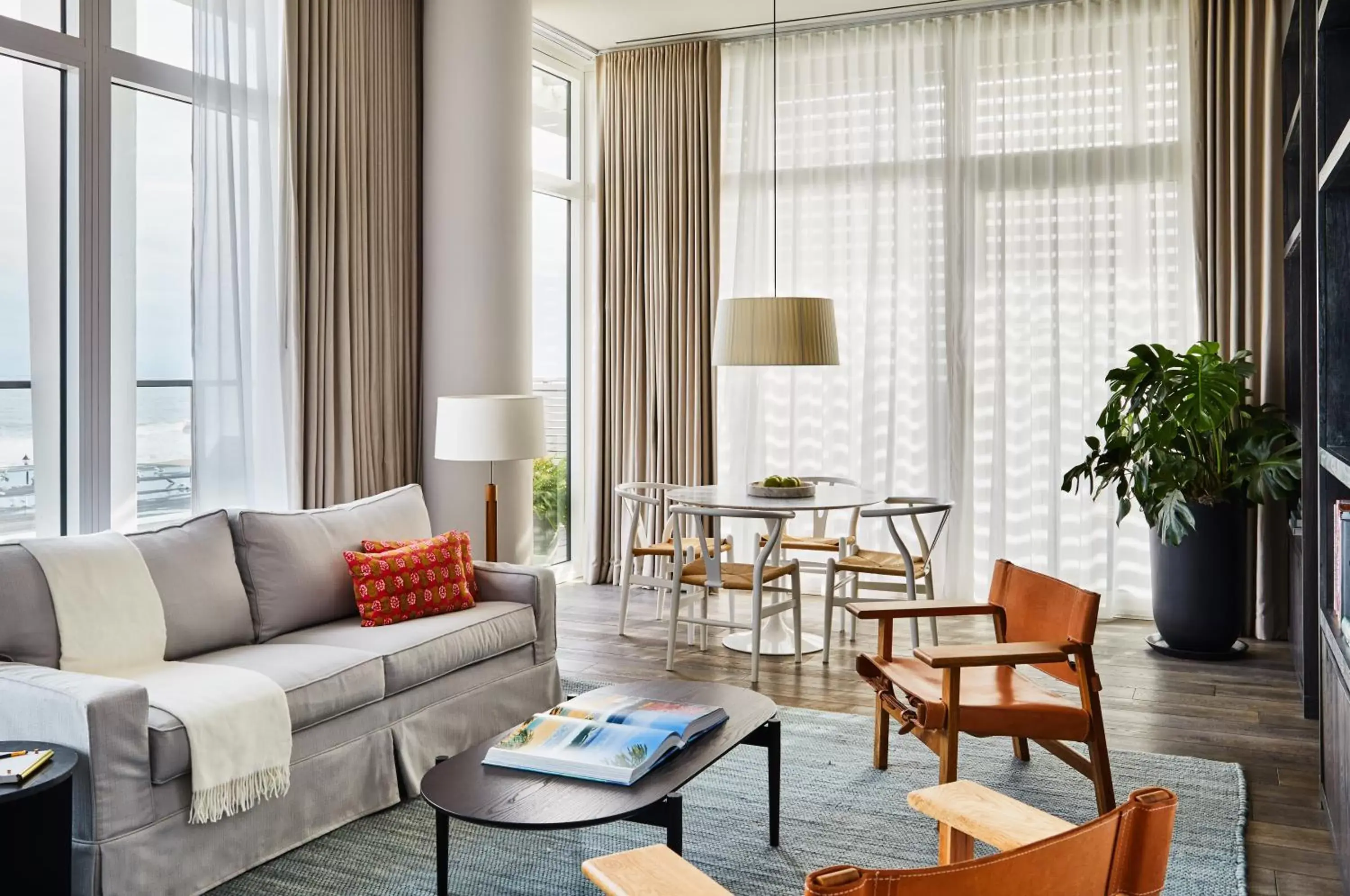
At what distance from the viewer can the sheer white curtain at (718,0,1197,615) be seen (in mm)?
5902

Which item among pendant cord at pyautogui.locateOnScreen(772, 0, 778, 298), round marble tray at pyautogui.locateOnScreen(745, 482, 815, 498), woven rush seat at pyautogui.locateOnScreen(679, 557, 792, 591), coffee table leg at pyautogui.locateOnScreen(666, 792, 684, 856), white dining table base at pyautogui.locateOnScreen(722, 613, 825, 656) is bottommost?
white dining table base at pyautogui.locateOnScreen(722, 613, 825, 656)

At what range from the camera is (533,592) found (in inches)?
162

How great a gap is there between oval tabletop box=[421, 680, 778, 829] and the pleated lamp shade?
2.40 m

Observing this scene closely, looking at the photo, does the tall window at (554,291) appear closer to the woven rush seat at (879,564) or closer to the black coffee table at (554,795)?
the woven rush seat at (879,564)

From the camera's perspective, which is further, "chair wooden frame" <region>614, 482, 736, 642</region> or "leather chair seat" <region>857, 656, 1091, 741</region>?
"chair wooden frame" <region>614, 482, 736, 642</region>

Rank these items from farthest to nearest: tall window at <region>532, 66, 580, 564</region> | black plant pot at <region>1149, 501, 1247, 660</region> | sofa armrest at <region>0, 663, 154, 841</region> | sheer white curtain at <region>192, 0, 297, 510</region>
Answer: tall window at <region>532, 66, 580, 564</region>, black plant pot at <region>1149, 501, 1247, 660</region>, sheer white curtain at <region>192, 0, 297, 510</region>, sofa armrest at <region>0, 663, 154, 841</region>

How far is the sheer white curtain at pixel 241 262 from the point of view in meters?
4.27

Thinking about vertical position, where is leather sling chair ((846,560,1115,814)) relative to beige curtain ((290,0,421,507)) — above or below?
below

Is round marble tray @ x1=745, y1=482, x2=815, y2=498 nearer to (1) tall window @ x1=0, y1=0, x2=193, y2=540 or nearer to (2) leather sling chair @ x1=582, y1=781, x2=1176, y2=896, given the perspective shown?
(1) tall window @ x1=0, y1=0, x2=193, y2=540

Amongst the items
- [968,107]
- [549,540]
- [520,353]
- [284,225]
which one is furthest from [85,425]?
[968,107]

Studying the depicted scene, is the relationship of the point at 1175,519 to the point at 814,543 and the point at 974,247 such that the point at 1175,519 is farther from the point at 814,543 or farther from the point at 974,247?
the point at 974,247

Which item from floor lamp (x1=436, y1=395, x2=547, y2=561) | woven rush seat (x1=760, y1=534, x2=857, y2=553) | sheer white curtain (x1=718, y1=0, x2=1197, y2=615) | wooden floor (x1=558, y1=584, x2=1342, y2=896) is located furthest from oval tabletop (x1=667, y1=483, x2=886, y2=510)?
sheer white curtain (x1=718, y1=0, x2=1197, y2=615)

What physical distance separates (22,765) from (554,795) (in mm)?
1098

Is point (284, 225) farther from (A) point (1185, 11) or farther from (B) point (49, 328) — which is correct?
(A) point (1185, 11)
